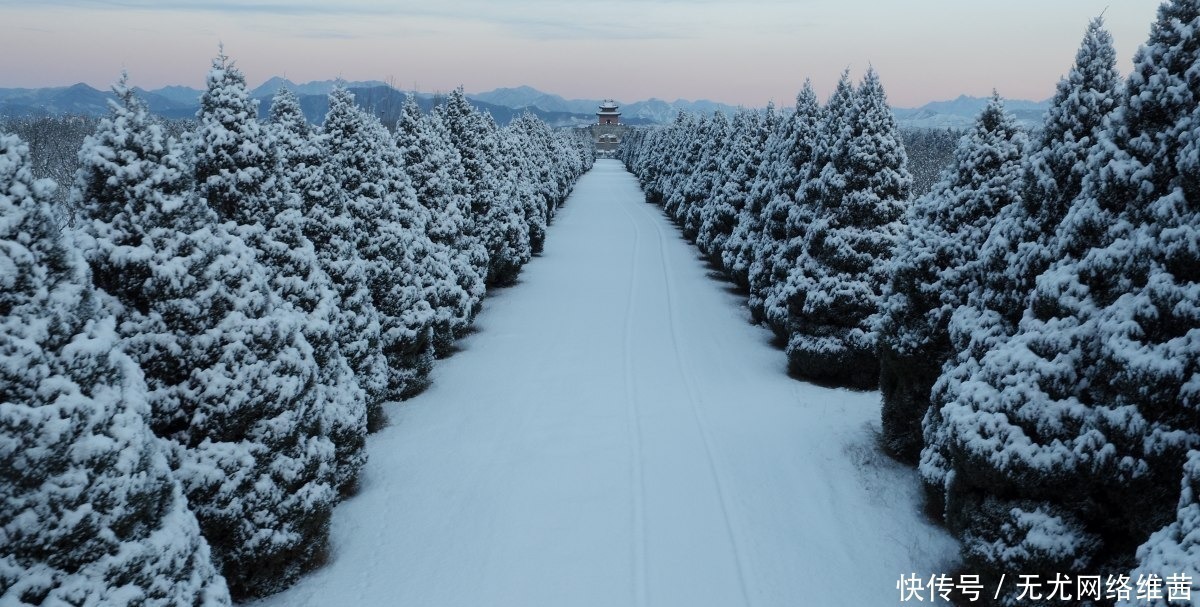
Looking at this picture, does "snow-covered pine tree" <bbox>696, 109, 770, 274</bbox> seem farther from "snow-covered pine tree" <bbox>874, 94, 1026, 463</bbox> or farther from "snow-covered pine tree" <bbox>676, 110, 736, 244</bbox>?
"snow-covered pine tree" <bbox>874, 94, 1026, 463</bbox>

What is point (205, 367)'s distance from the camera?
895 centimetres

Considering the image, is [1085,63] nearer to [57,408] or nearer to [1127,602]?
[1127,602]

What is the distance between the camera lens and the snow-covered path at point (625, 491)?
10.3 metres

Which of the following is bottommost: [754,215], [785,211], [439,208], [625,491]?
[625,491]

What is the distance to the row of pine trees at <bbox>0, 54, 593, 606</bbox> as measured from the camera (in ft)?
19.5

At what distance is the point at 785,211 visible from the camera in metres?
21.8

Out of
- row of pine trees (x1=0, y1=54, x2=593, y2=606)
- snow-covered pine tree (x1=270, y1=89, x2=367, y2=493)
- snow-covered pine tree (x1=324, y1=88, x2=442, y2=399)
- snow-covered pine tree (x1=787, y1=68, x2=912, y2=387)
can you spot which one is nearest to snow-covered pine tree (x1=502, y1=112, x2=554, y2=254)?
snow-covered pine tree (x1=324, y1=88, x2=442, y2=399)

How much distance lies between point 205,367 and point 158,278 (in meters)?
1.24

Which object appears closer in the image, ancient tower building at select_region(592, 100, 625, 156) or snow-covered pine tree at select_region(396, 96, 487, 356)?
snow-covered pine tree at select_region(396, 96, 487, 356)

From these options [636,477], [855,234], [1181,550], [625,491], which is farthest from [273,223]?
[855,234]

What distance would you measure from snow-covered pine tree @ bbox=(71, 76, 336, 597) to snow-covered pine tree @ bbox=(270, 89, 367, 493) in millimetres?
1211

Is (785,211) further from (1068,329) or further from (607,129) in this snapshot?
(607,129)

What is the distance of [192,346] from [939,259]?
454 inches

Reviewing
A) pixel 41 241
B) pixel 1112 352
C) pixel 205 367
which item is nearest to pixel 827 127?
pixel 1112 352
